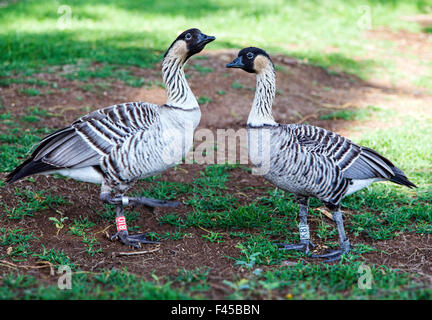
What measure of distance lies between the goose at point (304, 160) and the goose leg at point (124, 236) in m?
1.48

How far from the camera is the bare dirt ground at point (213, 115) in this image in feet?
15.1

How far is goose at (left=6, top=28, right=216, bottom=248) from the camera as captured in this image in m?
4.78

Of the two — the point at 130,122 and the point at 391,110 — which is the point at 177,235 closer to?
the point at 130,122

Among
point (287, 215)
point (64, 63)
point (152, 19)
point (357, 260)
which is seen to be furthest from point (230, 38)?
point (357, 260)

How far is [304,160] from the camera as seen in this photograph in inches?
180

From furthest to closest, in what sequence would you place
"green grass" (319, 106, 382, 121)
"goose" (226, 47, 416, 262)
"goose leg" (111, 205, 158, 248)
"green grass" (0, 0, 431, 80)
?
"green grass" (0, 0, 431, 80), "green grass" (319, 106, 382, 121), "goose leg" (111, 205, 158, 248), "goose" (226, 47, 416, 262)

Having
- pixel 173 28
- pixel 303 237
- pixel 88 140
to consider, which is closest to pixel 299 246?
pixel 303 237

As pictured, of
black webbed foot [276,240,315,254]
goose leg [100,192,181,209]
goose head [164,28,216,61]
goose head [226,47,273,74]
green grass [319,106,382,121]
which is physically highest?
goose head [164,28,216,61]

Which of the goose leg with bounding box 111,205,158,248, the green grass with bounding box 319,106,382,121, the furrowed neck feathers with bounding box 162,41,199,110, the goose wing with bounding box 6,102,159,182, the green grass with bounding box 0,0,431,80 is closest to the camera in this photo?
the goose wing with bounding box 6,102,159,182

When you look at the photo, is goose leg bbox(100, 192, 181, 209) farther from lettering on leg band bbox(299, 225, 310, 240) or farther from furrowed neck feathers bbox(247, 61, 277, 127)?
lettering on leg band bbox(299, 225, 310, 240)

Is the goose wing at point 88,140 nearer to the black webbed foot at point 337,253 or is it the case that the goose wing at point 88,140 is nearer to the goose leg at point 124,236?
the goose leg at point 124,236

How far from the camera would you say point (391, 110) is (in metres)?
8.55

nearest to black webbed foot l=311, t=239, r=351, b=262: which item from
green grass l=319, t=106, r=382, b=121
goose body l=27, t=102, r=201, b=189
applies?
goose body l=27, t=102, r=201, b=189

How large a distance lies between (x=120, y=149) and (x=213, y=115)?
10.7ft
